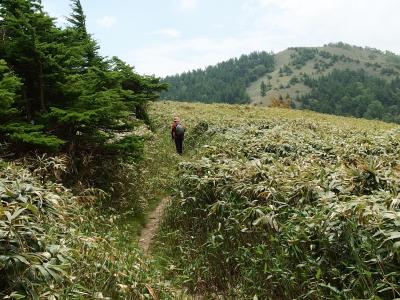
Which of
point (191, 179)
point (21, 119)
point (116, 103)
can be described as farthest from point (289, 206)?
point (21, 119)

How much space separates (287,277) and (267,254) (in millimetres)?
642

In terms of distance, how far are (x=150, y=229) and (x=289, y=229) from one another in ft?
19.5

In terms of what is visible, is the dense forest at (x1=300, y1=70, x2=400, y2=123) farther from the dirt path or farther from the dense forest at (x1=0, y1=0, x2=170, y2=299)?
the dense forest at (x1=0, y1=0, x2=170, y2=299)

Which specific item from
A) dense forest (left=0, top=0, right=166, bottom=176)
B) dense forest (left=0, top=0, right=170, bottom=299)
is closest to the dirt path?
dense forest (left=0, top=0, right=170, bottom=299)

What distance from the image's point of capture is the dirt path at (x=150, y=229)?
10.9 m

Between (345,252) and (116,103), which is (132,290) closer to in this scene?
(345,252)

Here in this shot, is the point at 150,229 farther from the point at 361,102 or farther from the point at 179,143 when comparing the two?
the point at 361,102

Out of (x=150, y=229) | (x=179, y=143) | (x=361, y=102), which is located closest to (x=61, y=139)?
(x=150, y=229)

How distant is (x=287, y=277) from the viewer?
672 centimetres

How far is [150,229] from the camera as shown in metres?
12.1

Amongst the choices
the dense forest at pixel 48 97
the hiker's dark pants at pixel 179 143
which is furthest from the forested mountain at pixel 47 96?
the hiker's dark pants at pixel 179 143

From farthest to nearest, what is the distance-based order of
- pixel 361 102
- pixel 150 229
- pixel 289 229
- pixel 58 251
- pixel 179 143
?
pixel 361 102 < pixel 179 143 < pixel 150 229 < pixel 289 229 < pixel 58 251

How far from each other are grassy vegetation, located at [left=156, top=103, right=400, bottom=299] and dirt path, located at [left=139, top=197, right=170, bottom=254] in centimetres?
49

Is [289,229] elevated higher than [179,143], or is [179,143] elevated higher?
[289,229]
